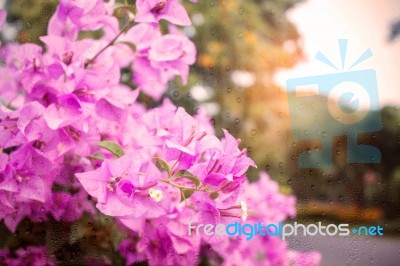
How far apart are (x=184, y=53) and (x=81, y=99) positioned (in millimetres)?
195

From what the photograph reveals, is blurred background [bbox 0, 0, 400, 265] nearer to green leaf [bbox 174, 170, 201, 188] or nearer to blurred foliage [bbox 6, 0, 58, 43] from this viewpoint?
blurred foliage [bbox 6, 0, 58, 43]

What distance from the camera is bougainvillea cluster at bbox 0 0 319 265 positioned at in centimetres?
56

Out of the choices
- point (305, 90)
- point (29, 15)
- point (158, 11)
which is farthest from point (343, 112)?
point (29, 15)

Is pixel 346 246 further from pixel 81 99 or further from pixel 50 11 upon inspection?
pixel 50 11

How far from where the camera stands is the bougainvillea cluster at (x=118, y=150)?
564mm

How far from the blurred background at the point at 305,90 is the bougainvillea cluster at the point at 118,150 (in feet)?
0.32

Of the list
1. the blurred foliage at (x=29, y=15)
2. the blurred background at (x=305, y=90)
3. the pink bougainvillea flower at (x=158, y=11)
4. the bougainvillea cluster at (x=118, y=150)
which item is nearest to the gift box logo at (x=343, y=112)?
the blurred background at (x=305, y=90)

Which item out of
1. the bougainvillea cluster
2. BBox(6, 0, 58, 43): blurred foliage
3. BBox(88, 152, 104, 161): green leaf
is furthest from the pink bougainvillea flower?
BBox(6, 0, 58, 43): blurred foliage

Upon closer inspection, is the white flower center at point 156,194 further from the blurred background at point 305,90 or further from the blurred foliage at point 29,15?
the blurred foliage at point 29,15

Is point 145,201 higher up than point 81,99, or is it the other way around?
point 81,99

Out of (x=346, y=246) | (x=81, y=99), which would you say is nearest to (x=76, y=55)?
(x=81, y=99)

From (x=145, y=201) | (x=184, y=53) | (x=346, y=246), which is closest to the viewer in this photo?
(x=145, y=201)

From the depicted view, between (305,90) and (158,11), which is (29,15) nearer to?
(158,11)

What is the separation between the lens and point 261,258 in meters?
0.83
